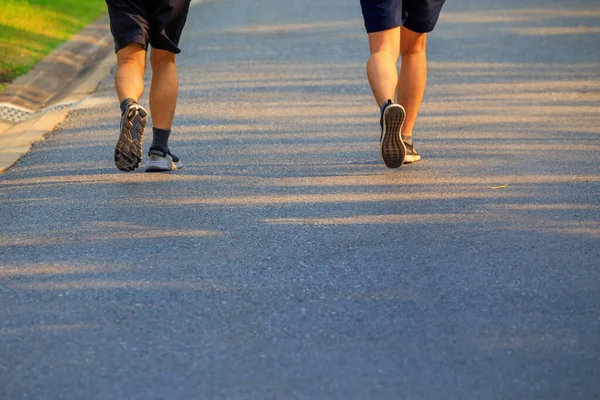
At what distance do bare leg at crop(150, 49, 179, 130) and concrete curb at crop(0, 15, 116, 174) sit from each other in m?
1.03

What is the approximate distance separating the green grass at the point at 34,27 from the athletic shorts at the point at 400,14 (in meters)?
4.73

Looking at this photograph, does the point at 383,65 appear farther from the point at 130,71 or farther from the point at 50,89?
the point at 50,89

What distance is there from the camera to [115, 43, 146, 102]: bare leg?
246 inches

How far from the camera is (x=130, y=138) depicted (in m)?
6.02

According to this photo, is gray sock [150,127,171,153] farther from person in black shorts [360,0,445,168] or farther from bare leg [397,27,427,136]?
bare leg [397,27,427,136]

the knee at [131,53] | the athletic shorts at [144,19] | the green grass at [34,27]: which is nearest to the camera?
the athletic shorts at [144,19]

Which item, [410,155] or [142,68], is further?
[410,155]

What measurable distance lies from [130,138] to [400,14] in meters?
1.47

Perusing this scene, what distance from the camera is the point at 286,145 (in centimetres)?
724

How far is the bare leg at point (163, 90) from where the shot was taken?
6.51 meters

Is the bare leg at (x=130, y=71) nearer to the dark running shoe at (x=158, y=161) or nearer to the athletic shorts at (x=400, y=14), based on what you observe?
the dark running shoe at (x=158, y=161)

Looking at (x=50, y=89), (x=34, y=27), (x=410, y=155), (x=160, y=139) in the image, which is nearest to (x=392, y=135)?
(x=410, y=155)

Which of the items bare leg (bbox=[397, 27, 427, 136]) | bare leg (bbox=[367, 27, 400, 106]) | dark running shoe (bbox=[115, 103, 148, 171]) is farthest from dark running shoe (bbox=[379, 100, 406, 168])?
dark running shoe (bbox=[115, 103, 148, 171])

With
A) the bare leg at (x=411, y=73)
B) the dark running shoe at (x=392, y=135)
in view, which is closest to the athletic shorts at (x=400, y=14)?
the bare leg at (x=411, y=73)
